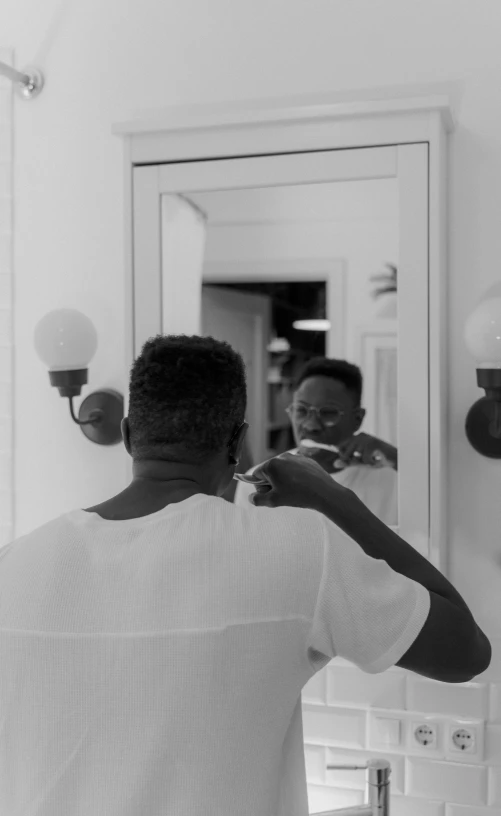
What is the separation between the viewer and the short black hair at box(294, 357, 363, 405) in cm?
130

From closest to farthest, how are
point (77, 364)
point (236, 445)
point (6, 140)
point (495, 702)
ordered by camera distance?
point (236, 445) < point (495, 702) < point (77, 364) < point (6, 140)

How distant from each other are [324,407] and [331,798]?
0.63 m

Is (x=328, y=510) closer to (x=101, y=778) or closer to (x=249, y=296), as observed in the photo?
(x=101, y=778)

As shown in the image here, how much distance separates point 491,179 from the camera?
4.17ft

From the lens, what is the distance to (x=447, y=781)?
1.29 m

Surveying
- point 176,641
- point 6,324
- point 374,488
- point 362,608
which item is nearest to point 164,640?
point 176,641

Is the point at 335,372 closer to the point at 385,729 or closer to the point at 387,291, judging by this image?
the point at 387,291

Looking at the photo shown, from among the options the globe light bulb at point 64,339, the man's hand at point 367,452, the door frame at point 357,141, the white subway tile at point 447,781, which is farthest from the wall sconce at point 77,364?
the white subway tile at point 447,781

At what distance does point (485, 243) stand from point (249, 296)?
1.21ft

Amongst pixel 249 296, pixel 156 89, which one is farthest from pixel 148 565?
pixel 156 89

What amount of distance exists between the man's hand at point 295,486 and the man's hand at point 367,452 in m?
0.34

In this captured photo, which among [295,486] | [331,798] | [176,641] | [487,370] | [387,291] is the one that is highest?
[387,291]

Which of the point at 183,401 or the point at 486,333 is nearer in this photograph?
the point at 183,401

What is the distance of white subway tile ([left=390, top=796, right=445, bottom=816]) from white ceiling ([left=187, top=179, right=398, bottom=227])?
2.92ft
